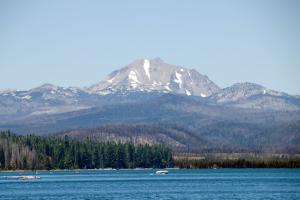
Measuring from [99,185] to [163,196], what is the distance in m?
38.9

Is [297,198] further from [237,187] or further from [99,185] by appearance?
[99,185]

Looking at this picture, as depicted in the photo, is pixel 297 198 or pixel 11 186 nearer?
pixel 297 198

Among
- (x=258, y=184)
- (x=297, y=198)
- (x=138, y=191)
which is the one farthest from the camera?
(x=258, y=184)

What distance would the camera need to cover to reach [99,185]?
6929 inches

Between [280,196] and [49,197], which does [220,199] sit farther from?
[49,197]

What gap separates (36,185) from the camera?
180500 millimetres

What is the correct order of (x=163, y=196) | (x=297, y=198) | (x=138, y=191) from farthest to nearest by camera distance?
(x=138, y=191) < (x=163, y=196) < (x=297, y=198)

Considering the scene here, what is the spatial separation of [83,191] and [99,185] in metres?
19.1

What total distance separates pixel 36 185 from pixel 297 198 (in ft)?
219

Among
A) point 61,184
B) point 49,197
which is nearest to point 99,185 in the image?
point 61,184

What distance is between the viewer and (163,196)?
13888 centimetres

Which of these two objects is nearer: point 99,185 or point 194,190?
point 194,190

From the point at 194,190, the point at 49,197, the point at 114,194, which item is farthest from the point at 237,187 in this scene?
the point at 49,197

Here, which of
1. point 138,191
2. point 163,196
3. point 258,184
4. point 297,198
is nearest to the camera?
point 297,198
